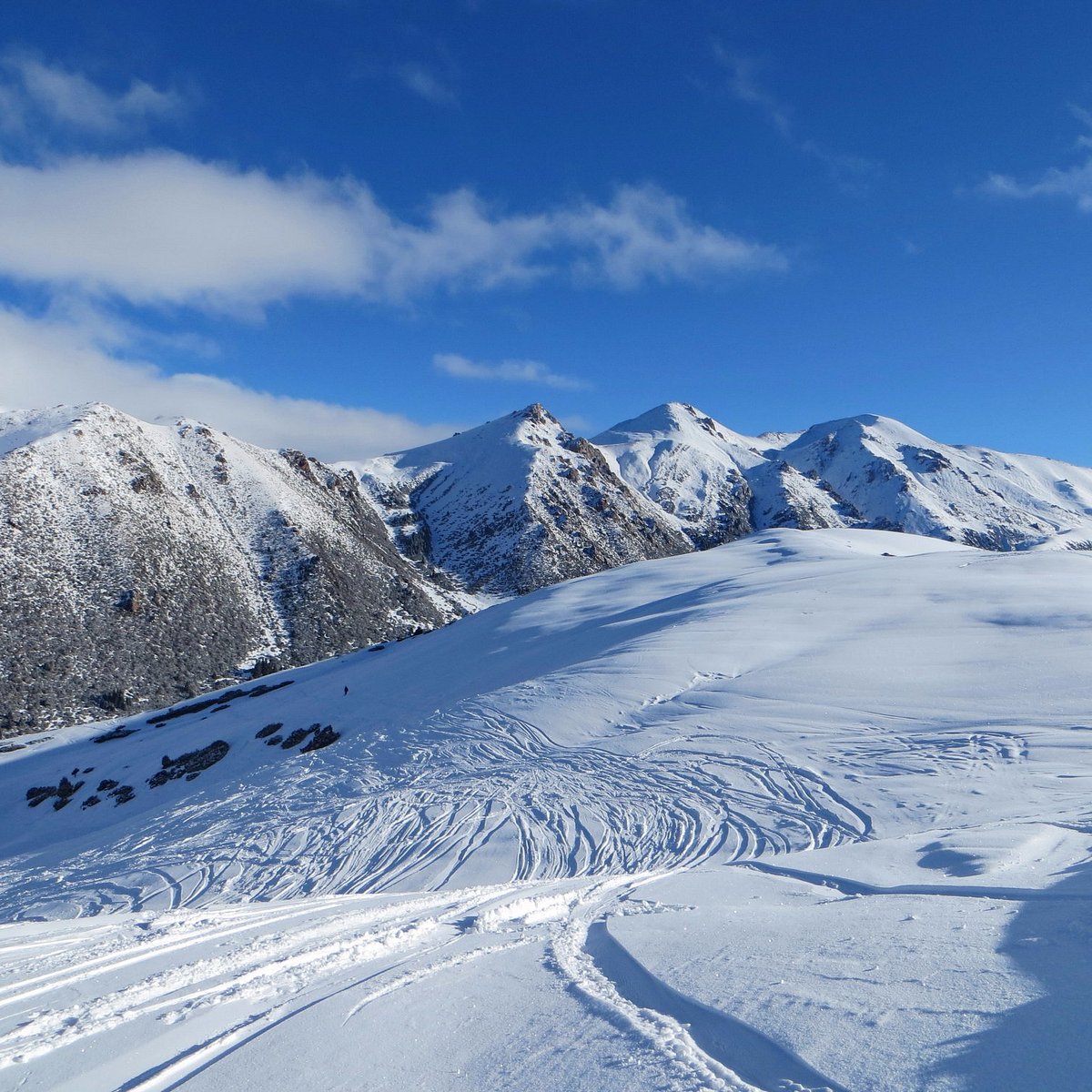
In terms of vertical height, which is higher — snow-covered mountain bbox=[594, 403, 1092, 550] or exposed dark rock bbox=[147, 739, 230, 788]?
snow-covered mountain bbox=[594, 403, 1092, 550]

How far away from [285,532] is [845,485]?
5410 inches

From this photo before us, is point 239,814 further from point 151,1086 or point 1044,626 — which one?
point 1044,626

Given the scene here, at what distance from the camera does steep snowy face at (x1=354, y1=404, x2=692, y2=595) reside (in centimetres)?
9100

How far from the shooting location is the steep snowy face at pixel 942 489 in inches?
5551

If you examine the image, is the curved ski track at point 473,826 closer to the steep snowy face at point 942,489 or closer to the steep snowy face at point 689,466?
the steep snowy face at point 689,466

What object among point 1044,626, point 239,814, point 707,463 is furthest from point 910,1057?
point 707,463

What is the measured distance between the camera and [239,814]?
1689cm

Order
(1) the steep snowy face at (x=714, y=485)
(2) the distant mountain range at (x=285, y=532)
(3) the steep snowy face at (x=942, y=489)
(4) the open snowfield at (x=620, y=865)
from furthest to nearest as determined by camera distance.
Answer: (3) the steep snowy face at (x=942, y=489) → (1) the steep snowy face at (x=714, y=485) → (2) the distant mountain range at (x=285, y=532) → (4) the open snowfield at (x=620, y=865)

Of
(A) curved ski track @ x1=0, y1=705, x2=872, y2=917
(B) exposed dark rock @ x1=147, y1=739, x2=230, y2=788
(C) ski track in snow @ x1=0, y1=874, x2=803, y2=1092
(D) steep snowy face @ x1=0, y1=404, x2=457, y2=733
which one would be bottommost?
(A) curved ski track @ x1=0, y1=705, x2=872, y2=917

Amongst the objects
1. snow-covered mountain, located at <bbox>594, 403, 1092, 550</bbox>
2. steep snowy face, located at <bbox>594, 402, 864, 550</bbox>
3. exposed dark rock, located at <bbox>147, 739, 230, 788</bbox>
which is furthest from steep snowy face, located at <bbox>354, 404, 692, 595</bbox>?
exposed dark rock, located at <bbox>147, 739, 230, 788</bbox>

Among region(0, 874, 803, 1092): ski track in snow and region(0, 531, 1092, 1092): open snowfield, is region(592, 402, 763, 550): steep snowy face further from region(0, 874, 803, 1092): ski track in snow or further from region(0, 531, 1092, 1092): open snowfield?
region(0, 874, 803, 1092): ski track in snow

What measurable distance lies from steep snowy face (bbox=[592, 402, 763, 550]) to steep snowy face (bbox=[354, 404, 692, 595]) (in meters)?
13.5

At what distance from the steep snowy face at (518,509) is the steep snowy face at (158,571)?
462 inches

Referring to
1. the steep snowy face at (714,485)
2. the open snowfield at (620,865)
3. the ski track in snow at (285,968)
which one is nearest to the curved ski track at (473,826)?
the open snowfield at (620,865)
